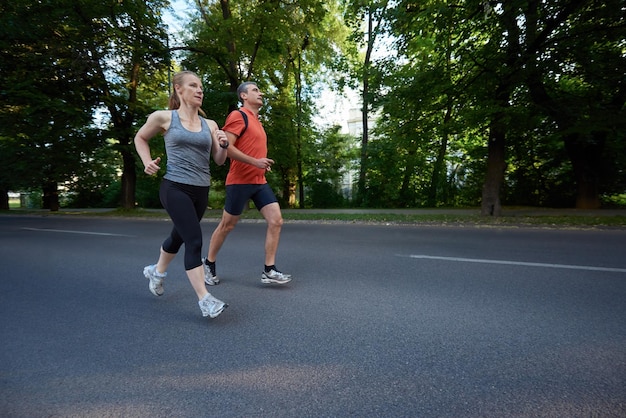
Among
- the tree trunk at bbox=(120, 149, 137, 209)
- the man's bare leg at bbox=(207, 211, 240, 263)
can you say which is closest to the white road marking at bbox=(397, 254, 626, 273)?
the man's bare leg at bbox=(207, 211, 240, 263)

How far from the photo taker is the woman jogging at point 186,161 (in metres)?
2.68

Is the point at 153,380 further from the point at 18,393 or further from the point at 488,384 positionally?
the point at 488,384

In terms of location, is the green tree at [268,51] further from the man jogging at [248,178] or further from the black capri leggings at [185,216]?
the black capri leggings at [185,216]

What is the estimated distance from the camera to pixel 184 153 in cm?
276

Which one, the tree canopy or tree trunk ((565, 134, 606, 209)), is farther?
tree trunk ((565, 134, 606, 209))

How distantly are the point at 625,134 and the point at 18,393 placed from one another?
14.9 metres

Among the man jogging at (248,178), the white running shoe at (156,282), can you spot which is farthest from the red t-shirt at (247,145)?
the white running shoe at (156,282)

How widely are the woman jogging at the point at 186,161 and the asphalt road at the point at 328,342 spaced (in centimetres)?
51

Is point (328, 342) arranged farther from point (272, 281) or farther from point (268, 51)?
point (268, 51)

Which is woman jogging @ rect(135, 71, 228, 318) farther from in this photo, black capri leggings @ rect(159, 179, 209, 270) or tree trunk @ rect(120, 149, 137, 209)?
tree trunk @ rect(120, 149, 137, 209)

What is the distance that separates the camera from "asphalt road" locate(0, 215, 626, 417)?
167 cm

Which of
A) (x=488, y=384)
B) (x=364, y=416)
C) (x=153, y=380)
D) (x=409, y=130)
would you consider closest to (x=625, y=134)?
(x=409, y=130)

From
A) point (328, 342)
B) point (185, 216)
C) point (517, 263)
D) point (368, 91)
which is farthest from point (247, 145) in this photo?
point (368, 91)

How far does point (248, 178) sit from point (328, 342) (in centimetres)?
197
